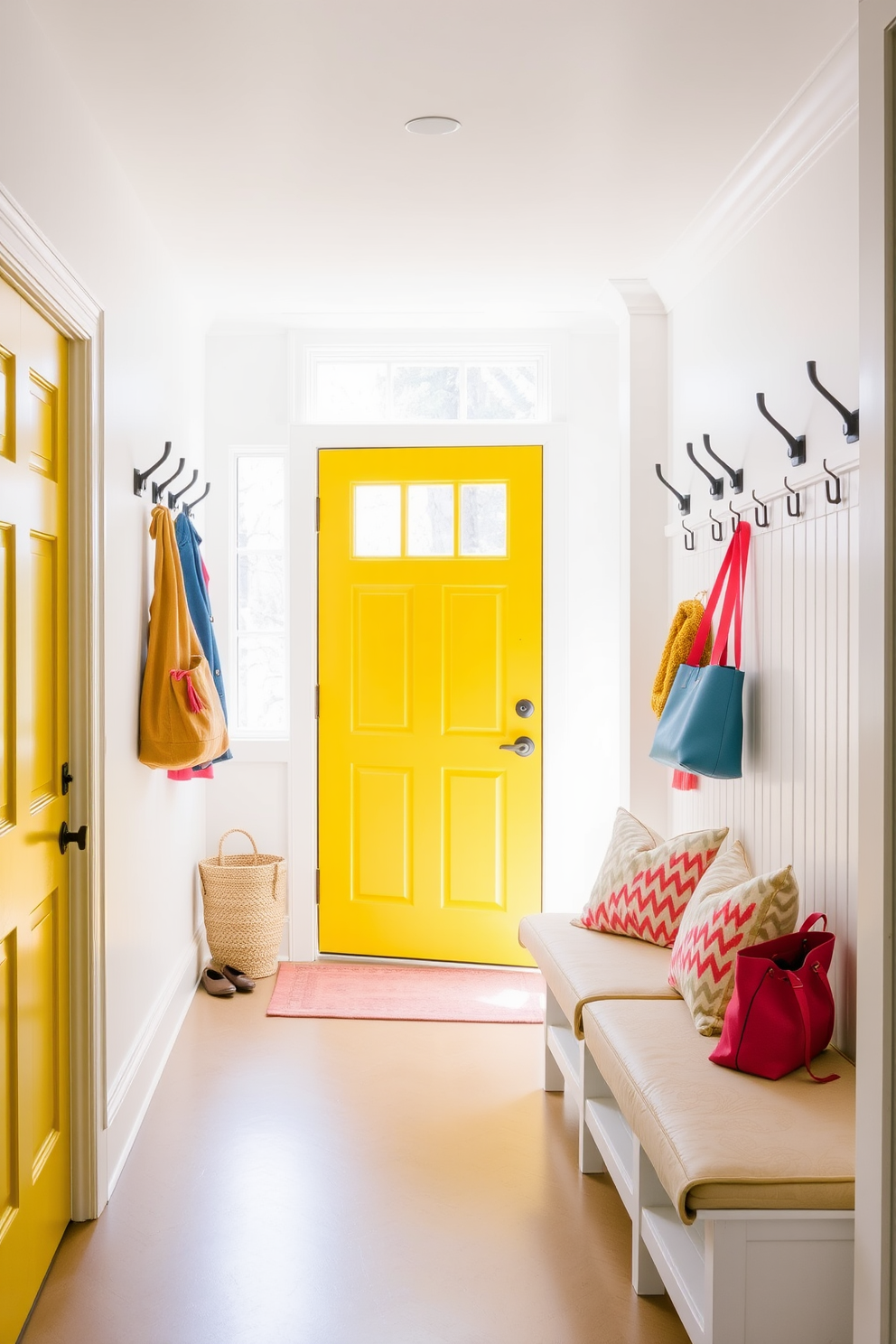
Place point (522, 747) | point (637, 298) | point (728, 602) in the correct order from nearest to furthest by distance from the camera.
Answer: point (728, 602), point (637, 298), point (522, 747)

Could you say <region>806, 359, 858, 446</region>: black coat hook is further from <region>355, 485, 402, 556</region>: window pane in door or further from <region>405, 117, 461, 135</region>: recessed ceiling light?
<region>355, 485, 402, 556</region>: window pane in door

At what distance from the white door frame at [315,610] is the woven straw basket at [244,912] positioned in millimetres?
207

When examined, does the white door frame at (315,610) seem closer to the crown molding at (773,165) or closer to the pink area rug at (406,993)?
the pink area rug at (406,993)

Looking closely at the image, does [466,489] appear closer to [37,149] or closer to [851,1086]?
[37,149]

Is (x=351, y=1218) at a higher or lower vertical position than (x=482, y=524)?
lower

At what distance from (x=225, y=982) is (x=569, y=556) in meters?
2.11

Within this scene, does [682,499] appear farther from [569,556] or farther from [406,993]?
[406,993]

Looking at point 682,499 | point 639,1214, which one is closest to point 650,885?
point 639,1214

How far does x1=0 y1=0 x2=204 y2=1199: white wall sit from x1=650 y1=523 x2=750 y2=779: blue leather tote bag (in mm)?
1458

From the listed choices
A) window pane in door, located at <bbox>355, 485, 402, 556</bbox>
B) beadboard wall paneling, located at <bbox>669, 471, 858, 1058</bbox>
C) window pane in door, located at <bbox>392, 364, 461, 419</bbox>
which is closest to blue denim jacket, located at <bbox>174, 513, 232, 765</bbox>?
window pane in door, located at <bbox>355, 485, 402, 556</bbox>

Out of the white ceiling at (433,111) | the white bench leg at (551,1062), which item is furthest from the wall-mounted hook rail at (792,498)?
the white bench leg at (551,1062)

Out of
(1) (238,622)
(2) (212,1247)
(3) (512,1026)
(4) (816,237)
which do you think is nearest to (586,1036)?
(2) (212,1247)

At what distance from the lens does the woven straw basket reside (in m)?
3.86

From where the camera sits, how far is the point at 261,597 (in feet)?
14.0
